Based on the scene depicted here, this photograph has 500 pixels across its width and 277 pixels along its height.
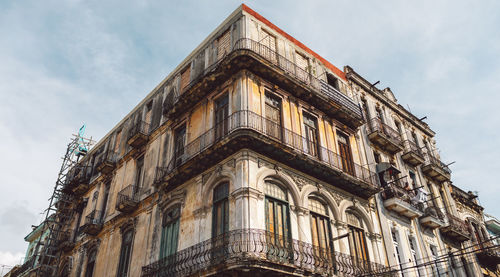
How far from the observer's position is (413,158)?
70.6 ft

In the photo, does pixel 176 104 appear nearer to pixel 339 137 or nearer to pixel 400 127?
pixel 339 137

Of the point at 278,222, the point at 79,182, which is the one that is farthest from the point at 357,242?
the point at 79,182

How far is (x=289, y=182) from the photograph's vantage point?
1409 cm

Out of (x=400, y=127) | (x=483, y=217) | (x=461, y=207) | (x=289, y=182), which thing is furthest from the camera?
(x=483, y=217)

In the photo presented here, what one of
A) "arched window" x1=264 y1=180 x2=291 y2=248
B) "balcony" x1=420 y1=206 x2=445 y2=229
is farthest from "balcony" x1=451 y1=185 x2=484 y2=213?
"arched window" x1=264 y1=180 x2=291 y2=248

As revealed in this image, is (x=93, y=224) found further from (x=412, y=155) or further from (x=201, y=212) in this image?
(x=412, y=155)

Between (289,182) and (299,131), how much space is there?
107 inches

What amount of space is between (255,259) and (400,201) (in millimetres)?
10013

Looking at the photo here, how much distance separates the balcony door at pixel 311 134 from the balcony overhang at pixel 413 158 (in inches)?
284

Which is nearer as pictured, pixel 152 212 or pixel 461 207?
pixel 152 212

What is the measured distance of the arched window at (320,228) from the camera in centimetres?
1364

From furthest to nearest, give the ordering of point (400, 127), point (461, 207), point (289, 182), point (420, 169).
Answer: point (461, 207)
point (400, 127)
point (420, 169)
point (289, 182)

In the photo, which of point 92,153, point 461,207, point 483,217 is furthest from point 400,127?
point 92,153

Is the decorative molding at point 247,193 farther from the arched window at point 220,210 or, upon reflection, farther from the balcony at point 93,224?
the balcony at point 93,224
